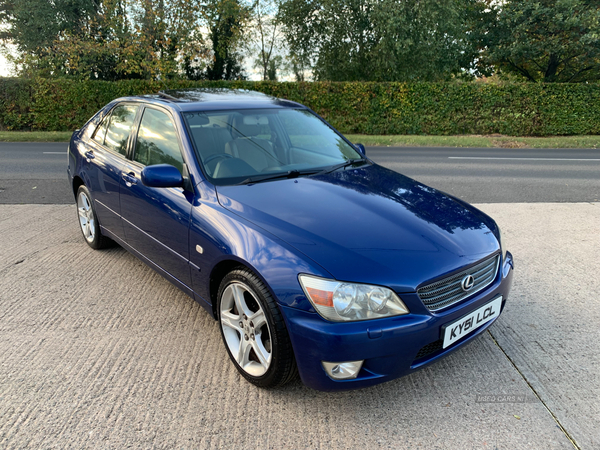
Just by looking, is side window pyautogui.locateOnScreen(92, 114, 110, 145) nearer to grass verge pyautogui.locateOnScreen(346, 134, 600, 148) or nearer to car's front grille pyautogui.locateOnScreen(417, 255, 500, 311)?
car's front grille pyautogui.locateOnScreen(417, 255, 500, 311)

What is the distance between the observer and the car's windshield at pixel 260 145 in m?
3.29

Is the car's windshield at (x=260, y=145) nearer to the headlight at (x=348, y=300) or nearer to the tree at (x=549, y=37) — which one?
the headlight at (x=348, y=300)

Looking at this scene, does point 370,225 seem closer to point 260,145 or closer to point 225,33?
point 260,145

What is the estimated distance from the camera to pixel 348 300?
225 cm

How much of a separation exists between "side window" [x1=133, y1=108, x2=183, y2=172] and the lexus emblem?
6.58 feet

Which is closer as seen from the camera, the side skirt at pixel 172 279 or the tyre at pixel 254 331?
the tyre at pixel 254 331

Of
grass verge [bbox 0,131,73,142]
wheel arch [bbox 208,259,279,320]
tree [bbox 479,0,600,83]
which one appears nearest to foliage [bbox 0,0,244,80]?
grass verge [bbox 0,131,73,142]

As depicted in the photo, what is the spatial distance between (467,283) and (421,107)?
60.5 feet

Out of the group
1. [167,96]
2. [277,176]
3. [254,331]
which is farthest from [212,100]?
[254,331]

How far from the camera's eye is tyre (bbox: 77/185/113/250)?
185 inches

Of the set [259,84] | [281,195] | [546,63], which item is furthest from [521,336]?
[546,63]

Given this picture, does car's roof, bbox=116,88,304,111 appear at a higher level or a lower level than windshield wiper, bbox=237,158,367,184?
higher

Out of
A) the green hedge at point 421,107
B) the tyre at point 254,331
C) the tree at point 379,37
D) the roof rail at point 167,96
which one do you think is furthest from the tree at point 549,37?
the tyre at point 254,331

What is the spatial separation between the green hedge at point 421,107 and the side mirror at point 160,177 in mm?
17065
